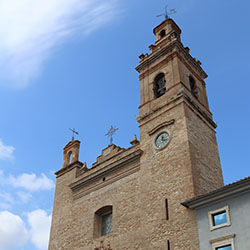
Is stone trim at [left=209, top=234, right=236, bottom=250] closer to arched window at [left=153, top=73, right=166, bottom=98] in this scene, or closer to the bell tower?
the bell tower

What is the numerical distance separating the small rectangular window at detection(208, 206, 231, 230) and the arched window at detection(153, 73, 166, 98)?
8.00 m

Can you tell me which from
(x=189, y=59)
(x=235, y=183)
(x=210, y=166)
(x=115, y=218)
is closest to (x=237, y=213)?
(x=235, y=183)

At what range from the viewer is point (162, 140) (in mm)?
15703

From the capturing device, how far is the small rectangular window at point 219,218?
37.4 feet

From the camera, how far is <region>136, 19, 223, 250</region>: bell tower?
1329cm

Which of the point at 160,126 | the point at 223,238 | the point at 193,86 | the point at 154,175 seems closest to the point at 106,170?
the point at 154,175

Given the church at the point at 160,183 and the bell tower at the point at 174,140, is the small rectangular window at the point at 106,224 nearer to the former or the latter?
the church at the point at 160,183

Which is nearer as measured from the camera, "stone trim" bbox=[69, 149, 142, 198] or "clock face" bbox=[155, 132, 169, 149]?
"clock face" bbox=[155, 132, 169, 149]

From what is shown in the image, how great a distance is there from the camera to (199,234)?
11914mm

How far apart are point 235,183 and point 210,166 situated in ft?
13.5

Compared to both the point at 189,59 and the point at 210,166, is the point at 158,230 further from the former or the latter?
the point at 189,59

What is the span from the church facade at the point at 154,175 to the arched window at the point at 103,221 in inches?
2.0

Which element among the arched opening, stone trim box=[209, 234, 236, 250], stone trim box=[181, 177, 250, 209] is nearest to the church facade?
stone trim box=[181, 177, 250, 209]

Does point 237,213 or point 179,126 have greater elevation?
point 179,126
